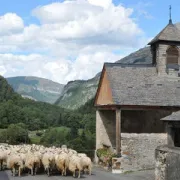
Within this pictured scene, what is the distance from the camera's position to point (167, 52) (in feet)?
87.6

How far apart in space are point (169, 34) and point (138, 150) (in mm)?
8684

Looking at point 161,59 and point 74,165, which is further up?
point 161,59

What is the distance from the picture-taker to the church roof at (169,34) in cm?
2648

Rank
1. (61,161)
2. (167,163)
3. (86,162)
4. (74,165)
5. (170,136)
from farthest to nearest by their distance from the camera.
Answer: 1. (86,162)
2. (61,161)
3. (74,165)
4. (170,136)
5. (167,163)

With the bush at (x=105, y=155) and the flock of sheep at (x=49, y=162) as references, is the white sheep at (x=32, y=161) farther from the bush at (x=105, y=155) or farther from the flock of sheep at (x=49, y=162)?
the bush at (x=105, y=155)

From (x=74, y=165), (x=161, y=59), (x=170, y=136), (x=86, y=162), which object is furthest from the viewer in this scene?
(x=161, y=59)

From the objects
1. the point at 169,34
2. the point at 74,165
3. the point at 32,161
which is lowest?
the point at 74,165

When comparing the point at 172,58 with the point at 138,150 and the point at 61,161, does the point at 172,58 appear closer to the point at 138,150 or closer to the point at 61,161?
the point at 138,150

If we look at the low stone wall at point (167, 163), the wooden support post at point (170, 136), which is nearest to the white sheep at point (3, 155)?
the low stone wall at point (167, 163)

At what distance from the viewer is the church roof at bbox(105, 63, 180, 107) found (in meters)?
23.8

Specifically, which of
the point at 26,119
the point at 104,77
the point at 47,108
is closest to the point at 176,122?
the point at 104,77

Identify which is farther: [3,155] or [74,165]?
[3,155]

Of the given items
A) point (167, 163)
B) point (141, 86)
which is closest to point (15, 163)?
point (167, 163)

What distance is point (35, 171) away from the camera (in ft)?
67.4
